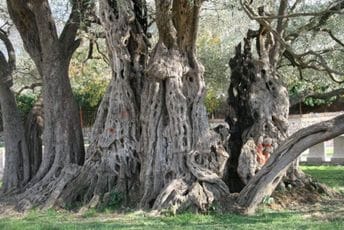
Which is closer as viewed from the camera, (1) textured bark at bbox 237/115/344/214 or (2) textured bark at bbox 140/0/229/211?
(1) textured bark at bbox 237/115/344/214

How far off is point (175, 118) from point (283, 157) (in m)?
2.15

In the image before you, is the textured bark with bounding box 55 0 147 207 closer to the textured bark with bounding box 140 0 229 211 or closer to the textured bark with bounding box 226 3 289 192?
the textured bark with bounding box 140 0 229 211

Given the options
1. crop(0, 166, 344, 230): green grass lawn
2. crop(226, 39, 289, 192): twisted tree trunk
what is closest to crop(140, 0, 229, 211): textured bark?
crop(226, 39, 289, 192): twisted tree trunk

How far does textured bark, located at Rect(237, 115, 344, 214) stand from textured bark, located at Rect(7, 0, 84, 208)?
13.0 feet

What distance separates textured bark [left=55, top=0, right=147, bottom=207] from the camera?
1094 cm

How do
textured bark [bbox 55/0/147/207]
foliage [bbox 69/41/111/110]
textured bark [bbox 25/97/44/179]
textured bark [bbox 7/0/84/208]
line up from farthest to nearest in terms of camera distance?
foliage [bbox 69/41/111/110] → textured bark [bbox 25/97/44/179] → textured bark [bbox 7/0/84/208] → textured bark [bbox 55/0/147/207]

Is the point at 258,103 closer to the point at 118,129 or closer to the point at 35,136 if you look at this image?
the point at 118,129

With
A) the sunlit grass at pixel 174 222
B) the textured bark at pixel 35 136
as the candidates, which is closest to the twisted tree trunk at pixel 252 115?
the sunlit grass at pixel 174 222

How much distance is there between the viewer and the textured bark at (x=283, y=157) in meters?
8.94

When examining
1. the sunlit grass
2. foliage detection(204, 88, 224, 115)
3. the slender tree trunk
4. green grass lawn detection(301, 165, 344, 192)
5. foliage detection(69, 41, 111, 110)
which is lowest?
the sunlit grass

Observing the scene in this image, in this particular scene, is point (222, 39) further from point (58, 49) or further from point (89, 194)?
point (89, 194)

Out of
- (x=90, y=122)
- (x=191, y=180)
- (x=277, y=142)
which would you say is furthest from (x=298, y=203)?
(x=90, y=122)

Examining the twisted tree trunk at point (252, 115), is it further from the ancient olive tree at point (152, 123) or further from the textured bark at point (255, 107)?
the ancient olive tree at point (152, 123)

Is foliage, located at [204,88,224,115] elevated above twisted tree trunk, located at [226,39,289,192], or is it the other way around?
foliage, located at [204,88,224,115]
